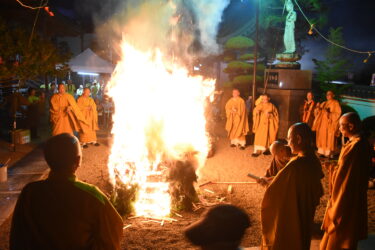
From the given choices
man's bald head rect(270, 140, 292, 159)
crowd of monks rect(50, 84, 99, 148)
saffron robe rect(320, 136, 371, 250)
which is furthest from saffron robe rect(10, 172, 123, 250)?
crowd of monks rect(50, 84, 99, 148)

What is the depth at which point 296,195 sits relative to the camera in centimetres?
327

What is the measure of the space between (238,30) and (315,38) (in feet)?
15.0

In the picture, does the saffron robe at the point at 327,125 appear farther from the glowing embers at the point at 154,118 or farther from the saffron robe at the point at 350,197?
the saffron robe at the point at 350,197

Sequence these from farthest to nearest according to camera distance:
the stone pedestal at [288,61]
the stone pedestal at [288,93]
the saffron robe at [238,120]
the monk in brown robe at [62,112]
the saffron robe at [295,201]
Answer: the stone pedestal at [288,61]
the stone pedestal at [288,93]
the saffron robe at [238,120]
the monk in brown robe at [62,112]
the saffron robe at [295,201]

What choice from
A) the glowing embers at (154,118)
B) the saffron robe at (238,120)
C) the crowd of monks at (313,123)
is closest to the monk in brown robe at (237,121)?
the saffron robe at (238,120)

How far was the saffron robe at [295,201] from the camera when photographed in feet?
10.7

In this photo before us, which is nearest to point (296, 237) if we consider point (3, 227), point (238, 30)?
point (3, 227)

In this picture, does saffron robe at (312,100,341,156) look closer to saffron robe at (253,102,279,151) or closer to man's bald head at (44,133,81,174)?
saffron robe at (253,102,279,151)

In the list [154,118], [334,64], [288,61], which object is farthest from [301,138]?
[334,64]

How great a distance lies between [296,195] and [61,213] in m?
2.22

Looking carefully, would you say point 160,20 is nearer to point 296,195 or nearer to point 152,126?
point 152,126

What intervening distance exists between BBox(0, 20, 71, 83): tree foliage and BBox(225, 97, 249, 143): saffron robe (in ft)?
19.7

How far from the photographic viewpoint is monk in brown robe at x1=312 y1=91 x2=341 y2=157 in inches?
394

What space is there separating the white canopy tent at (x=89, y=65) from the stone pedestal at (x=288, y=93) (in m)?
→ 9.04
